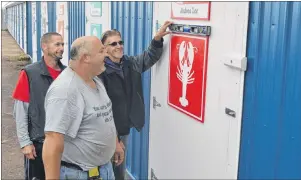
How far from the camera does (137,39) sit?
4.44m

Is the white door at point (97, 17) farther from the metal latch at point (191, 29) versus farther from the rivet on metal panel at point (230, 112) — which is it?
the rivet on metal panel at point (230, 112)

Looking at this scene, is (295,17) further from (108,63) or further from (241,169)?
(108,63)

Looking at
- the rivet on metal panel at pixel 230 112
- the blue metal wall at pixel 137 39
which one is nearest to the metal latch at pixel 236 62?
the rivet on metal panel at pixel 230 112

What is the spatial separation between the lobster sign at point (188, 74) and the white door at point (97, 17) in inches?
81.5

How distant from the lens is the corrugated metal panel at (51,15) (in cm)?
980

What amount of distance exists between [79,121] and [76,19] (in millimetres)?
5058

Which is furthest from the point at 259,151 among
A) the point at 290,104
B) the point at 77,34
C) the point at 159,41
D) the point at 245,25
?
the point at 77,34

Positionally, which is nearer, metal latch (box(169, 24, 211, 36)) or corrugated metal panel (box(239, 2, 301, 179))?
corrugated metal panel (box(239, 2, 301, 179))

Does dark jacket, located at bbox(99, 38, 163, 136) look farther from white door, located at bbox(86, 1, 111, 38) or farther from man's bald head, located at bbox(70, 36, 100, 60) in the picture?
white door, located at bbox(86, 1, 111, 38)

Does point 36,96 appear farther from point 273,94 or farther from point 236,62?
point 273,94

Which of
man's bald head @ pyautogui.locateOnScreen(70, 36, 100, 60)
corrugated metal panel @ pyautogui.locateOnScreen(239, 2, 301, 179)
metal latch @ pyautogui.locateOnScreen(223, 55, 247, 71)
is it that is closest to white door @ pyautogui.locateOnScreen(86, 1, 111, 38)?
man's bald head @ pyautogui.locateOnScreen(70, 36, 100, 60)

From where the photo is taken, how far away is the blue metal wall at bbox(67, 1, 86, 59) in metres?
6.75

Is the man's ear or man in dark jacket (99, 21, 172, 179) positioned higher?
the man's ear

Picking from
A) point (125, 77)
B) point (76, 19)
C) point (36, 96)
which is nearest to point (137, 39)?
point (125, 77)
